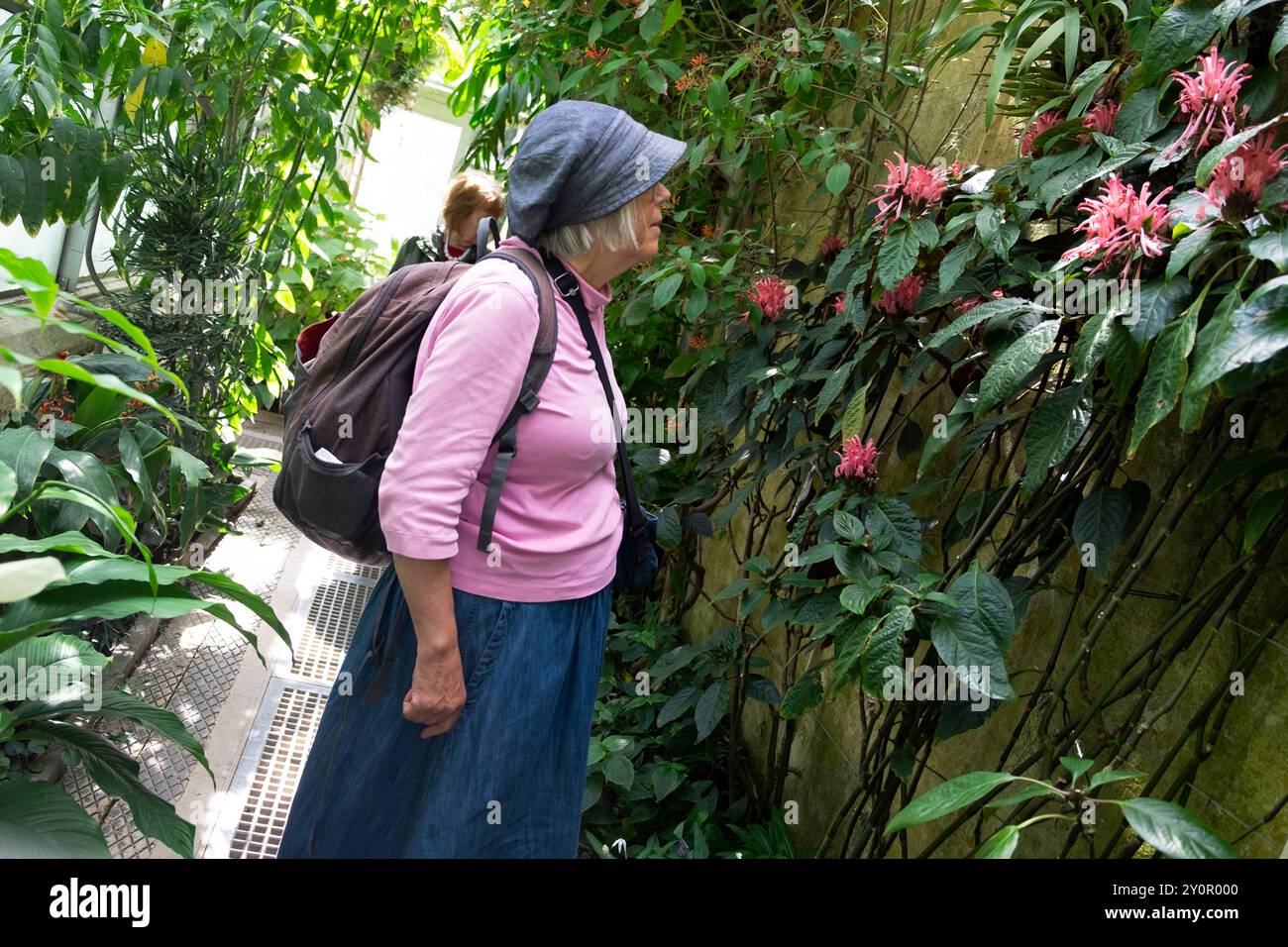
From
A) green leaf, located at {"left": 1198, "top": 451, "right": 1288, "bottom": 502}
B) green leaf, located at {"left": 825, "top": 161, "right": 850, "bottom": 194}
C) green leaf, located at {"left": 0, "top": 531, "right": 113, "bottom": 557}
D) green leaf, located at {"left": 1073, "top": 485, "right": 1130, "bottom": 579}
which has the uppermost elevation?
green leaf, located at {"left": 825, "top": 161, "right": 850, "bottom": 194}

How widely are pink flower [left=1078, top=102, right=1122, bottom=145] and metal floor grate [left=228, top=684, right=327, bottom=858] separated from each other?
201 centimetres

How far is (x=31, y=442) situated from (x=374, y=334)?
0.59 metres

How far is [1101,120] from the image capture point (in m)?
1.58

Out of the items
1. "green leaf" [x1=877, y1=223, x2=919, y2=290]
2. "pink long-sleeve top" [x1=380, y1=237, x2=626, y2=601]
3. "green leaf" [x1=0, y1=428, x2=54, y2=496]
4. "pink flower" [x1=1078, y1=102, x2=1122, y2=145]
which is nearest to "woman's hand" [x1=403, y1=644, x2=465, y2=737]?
"pink long-sleeve top" [x1=380, y1=237, x2=626, y2=601]

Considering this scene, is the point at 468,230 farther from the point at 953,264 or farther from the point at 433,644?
the point at 433,644

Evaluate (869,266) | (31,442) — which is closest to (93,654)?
(31,442)

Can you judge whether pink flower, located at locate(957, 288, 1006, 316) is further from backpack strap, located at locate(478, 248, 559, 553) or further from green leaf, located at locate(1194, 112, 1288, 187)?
backpack strap, located at locate(478, 248, 559, 553)

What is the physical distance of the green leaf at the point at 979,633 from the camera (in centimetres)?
139

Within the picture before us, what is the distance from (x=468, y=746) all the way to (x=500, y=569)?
267mm

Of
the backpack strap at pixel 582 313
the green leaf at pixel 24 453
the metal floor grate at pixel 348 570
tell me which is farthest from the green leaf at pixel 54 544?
the metal floor grate at pixel 348 570

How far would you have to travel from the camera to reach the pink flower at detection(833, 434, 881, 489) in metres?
1.87

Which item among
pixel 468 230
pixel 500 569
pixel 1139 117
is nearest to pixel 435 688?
pixel 500 569

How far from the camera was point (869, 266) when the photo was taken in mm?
1942
